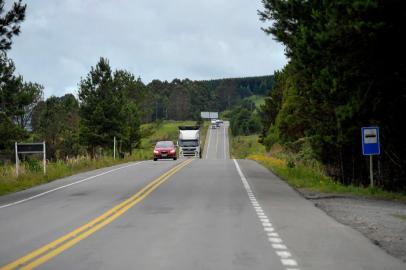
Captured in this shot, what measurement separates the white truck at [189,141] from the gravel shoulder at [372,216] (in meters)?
42.0

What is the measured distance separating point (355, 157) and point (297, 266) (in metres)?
22.7

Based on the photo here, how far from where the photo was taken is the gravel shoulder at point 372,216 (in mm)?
9748

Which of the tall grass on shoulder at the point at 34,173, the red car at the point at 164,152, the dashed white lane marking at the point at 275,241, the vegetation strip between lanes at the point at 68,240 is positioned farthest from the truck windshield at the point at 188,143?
the dashed white lane marking at the point at 275,241

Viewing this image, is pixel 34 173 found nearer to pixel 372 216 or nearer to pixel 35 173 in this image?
pixel 35 173

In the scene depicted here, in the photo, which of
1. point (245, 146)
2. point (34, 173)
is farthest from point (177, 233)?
point (245, 146)

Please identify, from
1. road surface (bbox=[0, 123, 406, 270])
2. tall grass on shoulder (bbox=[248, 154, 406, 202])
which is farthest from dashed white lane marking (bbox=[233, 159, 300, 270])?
tall grass on shoulder (bbox=[248, 154, 406, 202])

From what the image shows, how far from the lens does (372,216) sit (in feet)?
44.8

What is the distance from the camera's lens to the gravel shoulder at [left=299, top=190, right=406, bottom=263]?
9748mm

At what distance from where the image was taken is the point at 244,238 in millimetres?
9867

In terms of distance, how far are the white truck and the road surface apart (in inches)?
1684

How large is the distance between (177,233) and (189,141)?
171 ft

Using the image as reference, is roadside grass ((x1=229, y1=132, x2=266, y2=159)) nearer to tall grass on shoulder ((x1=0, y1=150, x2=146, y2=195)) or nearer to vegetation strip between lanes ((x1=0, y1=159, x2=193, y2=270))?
tall grass on shoulder ((x1=0, y1=150, x2=146, y2=195))

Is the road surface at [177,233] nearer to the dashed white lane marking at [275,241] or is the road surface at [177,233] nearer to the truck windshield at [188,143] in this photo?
the dashed white lane marking at [275,241]

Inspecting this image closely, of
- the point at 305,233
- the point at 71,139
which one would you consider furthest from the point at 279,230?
the point at 71,139
